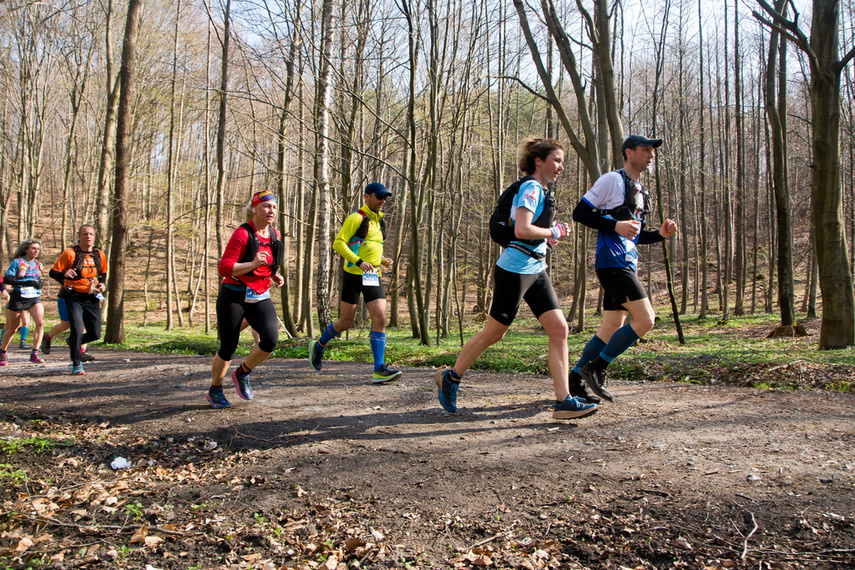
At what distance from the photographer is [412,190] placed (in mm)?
9734

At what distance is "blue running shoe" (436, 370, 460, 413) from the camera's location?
4.53 metres

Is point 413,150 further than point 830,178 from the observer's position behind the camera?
Yes

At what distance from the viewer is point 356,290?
20.6 feet

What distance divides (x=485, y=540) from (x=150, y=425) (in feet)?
11.2

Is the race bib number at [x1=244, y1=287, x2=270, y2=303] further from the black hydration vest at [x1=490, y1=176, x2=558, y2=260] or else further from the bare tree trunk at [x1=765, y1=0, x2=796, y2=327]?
the bare tree trunk at [x1=765, y1=0, x2=796, y2=327]

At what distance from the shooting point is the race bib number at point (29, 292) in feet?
30.3

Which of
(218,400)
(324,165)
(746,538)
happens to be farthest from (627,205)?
(324,165)

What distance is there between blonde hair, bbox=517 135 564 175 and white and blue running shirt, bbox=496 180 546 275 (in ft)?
0.76

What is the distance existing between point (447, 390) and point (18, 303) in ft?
28.9

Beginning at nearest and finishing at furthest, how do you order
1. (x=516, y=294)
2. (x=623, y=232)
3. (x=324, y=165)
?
(x=516, y=294), (x=623, y=232), (x=324, y=165)

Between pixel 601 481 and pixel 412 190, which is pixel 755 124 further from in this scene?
pixel 601 481

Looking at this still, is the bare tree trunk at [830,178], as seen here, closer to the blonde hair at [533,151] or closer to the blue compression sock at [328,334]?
the blonde hair at [533,151]

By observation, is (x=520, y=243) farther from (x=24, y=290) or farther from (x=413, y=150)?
(x=24, y=290)

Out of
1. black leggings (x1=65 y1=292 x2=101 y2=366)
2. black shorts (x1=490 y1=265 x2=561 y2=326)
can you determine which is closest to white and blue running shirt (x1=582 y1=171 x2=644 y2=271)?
black shorts (x1=490 y1=265 x2=561 y2=326)
